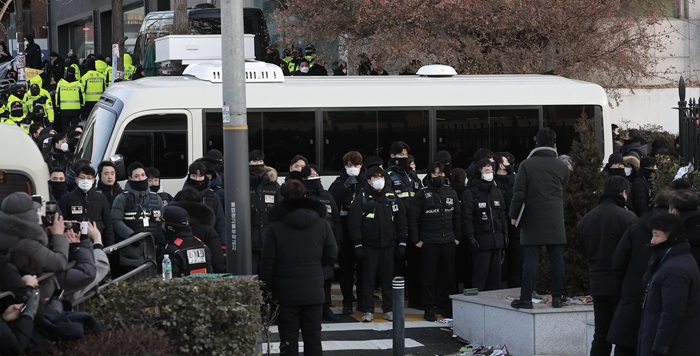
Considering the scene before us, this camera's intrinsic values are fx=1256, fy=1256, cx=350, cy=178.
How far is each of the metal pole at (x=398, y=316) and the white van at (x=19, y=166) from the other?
3.22 meters

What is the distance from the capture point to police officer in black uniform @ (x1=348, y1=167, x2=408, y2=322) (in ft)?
46.4

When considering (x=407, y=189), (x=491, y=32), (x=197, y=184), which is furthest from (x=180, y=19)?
(x=197, y=184)

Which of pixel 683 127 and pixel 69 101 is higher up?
pixel 69 101

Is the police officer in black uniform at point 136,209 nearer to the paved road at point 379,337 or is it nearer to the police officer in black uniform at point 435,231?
the paved road at point 379,337

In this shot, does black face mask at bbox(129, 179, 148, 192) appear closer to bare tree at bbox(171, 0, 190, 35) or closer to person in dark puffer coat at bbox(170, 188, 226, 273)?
person in dark puffer coat at bbox(170, 188, 226, 273)

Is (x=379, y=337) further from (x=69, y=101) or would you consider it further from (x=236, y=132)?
(x=69, y=101)

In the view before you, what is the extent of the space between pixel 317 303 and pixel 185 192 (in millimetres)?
2149

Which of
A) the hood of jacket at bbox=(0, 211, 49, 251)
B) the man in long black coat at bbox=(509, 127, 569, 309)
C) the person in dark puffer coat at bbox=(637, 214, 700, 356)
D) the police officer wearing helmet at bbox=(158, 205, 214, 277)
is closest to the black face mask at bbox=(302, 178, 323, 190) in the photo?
the man in long black coat at bbox=(509, 127, 569, 309)

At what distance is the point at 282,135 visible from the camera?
58.4ft

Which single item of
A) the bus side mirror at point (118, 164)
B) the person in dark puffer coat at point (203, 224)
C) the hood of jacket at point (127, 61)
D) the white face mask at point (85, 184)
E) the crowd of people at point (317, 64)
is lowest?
the person in dark puffer coat at point (203, 224)

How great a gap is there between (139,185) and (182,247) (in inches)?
112

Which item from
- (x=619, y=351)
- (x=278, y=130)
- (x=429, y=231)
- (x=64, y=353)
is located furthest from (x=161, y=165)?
(x=64, y=353)

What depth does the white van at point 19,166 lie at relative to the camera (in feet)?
36.4

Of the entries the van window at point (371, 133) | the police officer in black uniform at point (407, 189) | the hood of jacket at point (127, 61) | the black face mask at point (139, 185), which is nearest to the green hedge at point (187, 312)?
the black face mask at point (139, 185)
